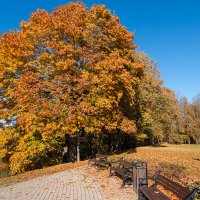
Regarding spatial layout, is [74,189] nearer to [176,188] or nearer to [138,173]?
[138,173]

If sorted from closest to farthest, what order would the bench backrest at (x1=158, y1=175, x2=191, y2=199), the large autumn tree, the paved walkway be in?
1. the bench backrest at (x1=158, y1=175, x2=191, y2=199)
2. the paved walkway
3. the large autumn tree

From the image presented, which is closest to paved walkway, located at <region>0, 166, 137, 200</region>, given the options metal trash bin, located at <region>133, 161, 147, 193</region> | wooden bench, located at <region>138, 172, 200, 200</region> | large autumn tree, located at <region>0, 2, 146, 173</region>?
metal trash bin, located at <region>133, 161, 147, 193</region>

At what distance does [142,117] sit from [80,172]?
63.4ft

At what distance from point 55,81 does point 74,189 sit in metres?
9.98

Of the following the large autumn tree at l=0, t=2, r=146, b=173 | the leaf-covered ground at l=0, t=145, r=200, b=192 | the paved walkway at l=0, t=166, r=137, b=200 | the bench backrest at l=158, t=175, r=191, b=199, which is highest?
the large autumn tree at l=0, t=2, r=146, b=173

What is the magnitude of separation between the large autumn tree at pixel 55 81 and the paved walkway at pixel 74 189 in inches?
203

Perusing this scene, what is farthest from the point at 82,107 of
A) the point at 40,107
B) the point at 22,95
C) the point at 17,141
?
the point at 17,141

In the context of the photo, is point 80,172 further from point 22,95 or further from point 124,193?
point 22,95

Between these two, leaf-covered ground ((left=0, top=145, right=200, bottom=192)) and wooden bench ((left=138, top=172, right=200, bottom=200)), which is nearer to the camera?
wooden bench ((left=138, top=172, right=200, bottom=200))

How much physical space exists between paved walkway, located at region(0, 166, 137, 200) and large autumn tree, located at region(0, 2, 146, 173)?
203 inches

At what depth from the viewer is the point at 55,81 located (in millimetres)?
19219

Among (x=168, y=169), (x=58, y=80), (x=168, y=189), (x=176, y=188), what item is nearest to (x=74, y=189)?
(x=168, y=189)

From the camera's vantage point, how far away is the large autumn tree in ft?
60.0

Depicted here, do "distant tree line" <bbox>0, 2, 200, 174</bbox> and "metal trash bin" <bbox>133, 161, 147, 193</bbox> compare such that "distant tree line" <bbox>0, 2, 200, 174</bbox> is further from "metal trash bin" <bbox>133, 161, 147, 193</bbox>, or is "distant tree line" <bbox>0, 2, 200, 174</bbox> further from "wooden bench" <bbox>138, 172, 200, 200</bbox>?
"wooden bench" <bbox>138, 172, 200, 200</bbox>
